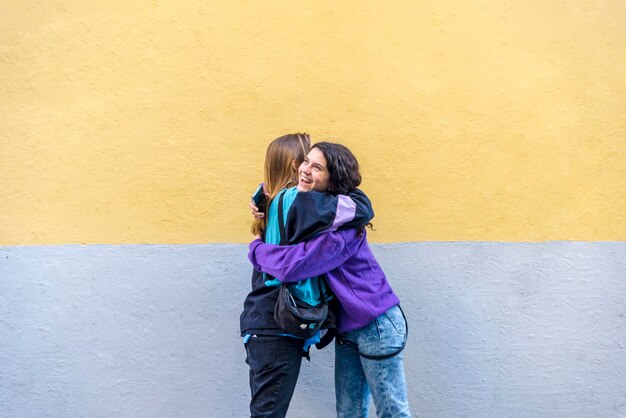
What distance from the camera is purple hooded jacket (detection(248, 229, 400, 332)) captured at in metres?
2.81

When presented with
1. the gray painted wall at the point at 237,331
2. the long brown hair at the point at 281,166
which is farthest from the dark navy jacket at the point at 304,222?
the gray painted wall at the point at 237,331

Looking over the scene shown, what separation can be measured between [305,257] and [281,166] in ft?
1.64

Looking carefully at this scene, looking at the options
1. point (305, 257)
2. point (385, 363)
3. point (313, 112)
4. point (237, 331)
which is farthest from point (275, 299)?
point (313, 112)

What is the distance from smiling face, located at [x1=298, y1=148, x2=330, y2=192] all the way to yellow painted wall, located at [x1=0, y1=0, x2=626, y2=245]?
81cm

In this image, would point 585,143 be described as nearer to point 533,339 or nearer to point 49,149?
point 533,339

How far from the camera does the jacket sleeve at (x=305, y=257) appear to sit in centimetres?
279

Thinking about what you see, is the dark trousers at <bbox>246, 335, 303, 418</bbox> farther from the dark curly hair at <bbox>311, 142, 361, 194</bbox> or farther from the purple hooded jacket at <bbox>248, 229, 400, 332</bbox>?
the dark curly hair at <bbox>311, 142, 361, 194</bbox>

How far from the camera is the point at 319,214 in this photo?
9.20 ft

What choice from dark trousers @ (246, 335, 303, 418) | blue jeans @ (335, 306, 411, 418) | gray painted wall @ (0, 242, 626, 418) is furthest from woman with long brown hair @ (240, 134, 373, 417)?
gray painted wall @ (0, 242, 626, 418)

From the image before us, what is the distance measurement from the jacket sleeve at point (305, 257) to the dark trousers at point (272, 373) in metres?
0.29

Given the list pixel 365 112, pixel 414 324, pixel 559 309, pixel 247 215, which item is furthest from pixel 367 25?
pixel 559 309

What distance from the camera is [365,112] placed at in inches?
147

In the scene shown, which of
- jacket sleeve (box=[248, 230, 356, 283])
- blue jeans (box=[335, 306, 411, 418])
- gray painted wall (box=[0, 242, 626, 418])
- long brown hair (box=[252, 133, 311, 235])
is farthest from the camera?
gray painted wall (box=[0, 242, 626, 418])

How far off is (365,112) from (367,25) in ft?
1.66
